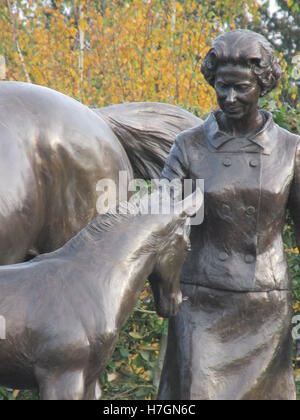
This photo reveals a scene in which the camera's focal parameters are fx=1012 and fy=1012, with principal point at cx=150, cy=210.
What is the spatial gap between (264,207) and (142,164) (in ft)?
4.51

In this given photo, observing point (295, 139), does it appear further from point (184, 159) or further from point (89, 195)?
point (89, 195)

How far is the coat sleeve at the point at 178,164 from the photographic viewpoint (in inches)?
172

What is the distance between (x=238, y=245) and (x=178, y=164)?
0.44m

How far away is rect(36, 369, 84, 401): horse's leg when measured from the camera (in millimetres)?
3533

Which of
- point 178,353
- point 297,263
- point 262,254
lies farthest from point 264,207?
point 297,263

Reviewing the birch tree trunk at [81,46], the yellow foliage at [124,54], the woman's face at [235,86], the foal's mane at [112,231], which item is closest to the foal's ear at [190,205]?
the foal's mane at [112,231]

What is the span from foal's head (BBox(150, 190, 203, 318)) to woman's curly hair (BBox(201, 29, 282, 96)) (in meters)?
0.58

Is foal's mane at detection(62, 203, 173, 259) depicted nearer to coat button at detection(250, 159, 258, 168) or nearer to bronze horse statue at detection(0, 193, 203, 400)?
bronze horse statue at detection(0, 193, 203, 400)

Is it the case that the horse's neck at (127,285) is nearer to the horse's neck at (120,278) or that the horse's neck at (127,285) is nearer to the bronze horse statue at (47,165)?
the horse's neck at (120,278)

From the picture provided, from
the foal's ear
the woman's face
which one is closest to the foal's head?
the foal's ear

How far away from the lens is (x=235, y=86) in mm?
4152

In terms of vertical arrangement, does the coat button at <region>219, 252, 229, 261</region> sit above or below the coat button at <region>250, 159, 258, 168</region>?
below

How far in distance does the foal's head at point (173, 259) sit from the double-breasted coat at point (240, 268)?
27 cm

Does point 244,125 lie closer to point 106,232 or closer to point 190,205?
point 190,205
